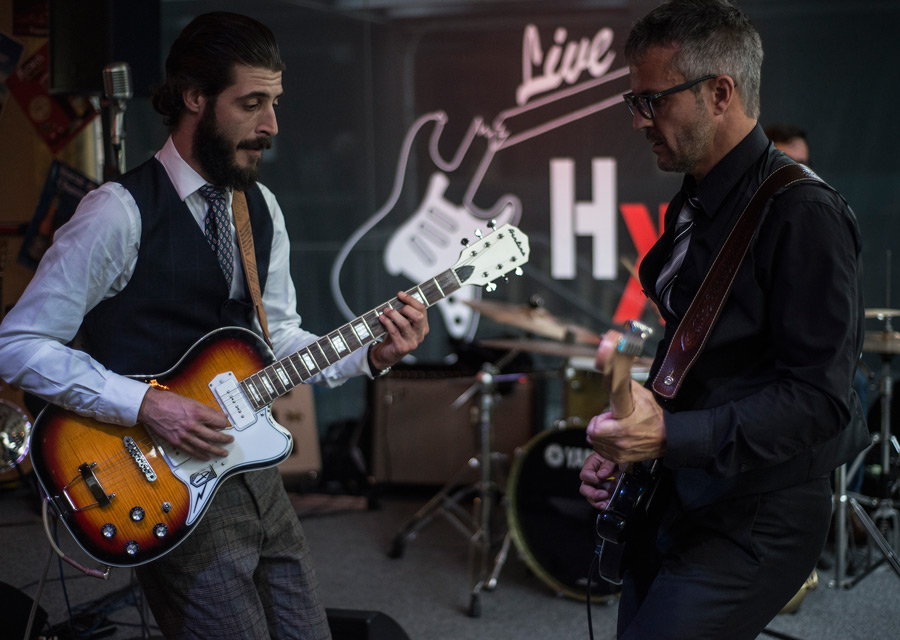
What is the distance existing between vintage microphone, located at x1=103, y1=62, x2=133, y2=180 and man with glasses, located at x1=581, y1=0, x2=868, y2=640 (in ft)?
7.49

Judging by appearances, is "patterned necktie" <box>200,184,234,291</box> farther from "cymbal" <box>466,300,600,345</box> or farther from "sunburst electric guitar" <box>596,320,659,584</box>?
"cymbal" <box>466,300,600,345</box>

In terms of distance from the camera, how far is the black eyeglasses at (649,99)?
64.9 inches

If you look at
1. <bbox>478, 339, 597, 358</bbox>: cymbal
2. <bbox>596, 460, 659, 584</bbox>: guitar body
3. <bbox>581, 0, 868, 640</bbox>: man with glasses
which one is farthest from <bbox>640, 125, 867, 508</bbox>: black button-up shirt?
<bbox>478, 339, 597, 358</bbox>: cymbal

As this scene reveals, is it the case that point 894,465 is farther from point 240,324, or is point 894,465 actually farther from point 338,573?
point 240,324

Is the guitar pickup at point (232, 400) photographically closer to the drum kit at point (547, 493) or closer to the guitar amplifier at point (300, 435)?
the drum kit at point (547, 493)

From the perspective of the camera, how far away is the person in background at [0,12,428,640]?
1956 mm

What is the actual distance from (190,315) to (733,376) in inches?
50.2

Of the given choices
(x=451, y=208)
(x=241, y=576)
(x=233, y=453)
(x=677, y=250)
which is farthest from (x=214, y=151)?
(x=451, y=208)

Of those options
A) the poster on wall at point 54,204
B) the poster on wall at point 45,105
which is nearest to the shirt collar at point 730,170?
the poster on wall at point 54,204

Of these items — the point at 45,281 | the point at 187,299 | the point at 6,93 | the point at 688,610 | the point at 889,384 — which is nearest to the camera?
the point at 688,610

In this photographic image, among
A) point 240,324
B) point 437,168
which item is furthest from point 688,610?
point 437,168

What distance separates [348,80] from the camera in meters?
5.79

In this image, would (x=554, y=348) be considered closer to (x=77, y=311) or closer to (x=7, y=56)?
(x=77, y=311)

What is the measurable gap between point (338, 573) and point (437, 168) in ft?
9.10
